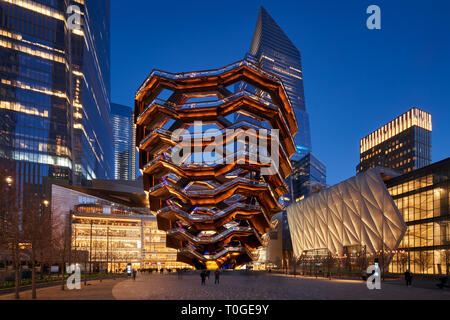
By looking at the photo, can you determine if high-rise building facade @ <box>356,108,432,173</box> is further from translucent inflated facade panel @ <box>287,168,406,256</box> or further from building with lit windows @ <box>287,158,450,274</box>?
building with lit windows @ <box>287,158,450,274</box>

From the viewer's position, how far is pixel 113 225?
359 feet

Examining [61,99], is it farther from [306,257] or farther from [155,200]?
[306,257]

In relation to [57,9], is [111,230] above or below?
below

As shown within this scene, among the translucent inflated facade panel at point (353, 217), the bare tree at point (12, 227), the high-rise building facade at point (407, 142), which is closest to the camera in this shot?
the bare tree at point (12, 227)

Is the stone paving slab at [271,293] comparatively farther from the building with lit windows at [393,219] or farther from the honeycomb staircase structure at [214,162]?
the honeycomb staircase structure at [214,162]

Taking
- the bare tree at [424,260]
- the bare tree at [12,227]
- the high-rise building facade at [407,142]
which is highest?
the high-rise building facade at [407,142]

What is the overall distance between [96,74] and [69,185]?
6881cm

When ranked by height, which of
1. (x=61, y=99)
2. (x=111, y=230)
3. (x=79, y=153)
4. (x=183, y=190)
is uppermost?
(x=61, y=99)

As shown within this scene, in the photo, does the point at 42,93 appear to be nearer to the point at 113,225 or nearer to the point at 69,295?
the point at 113,225

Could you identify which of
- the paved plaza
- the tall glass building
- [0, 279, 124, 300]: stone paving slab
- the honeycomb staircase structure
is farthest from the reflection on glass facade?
the tall glass building

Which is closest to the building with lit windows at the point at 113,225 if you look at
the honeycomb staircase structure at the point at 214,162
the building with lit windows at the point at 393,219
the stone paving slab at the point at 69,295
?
the honeycomb staircase structure at the point at 214,162

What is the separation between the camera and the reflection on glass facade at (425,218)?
58.8 metres

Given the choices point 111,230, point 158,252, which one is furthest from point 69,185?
point 158,252
